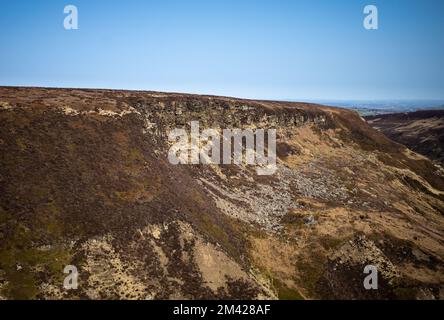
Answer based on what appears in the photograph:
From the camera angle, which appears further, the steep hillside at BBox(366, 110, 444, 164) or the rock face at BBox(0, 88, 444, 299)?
the steep hillside at BBox(366, 110, 444, 164)

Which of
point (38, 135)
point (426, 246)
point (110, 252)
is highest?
point (38, 135)

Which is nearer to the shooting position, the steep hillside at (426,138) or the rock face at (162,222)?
the rock face at (162,222)

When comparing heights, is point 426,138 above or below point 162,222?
above

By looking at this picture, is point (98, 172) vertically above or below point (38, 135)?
below

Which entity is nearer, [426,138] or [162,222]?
[162,222]

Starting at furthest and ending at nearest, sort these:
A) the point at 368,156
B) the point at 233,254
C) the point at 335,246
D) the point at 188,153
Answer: the point at 368,156, the point at 188,153, the point at 335,246, the point at 233,254
